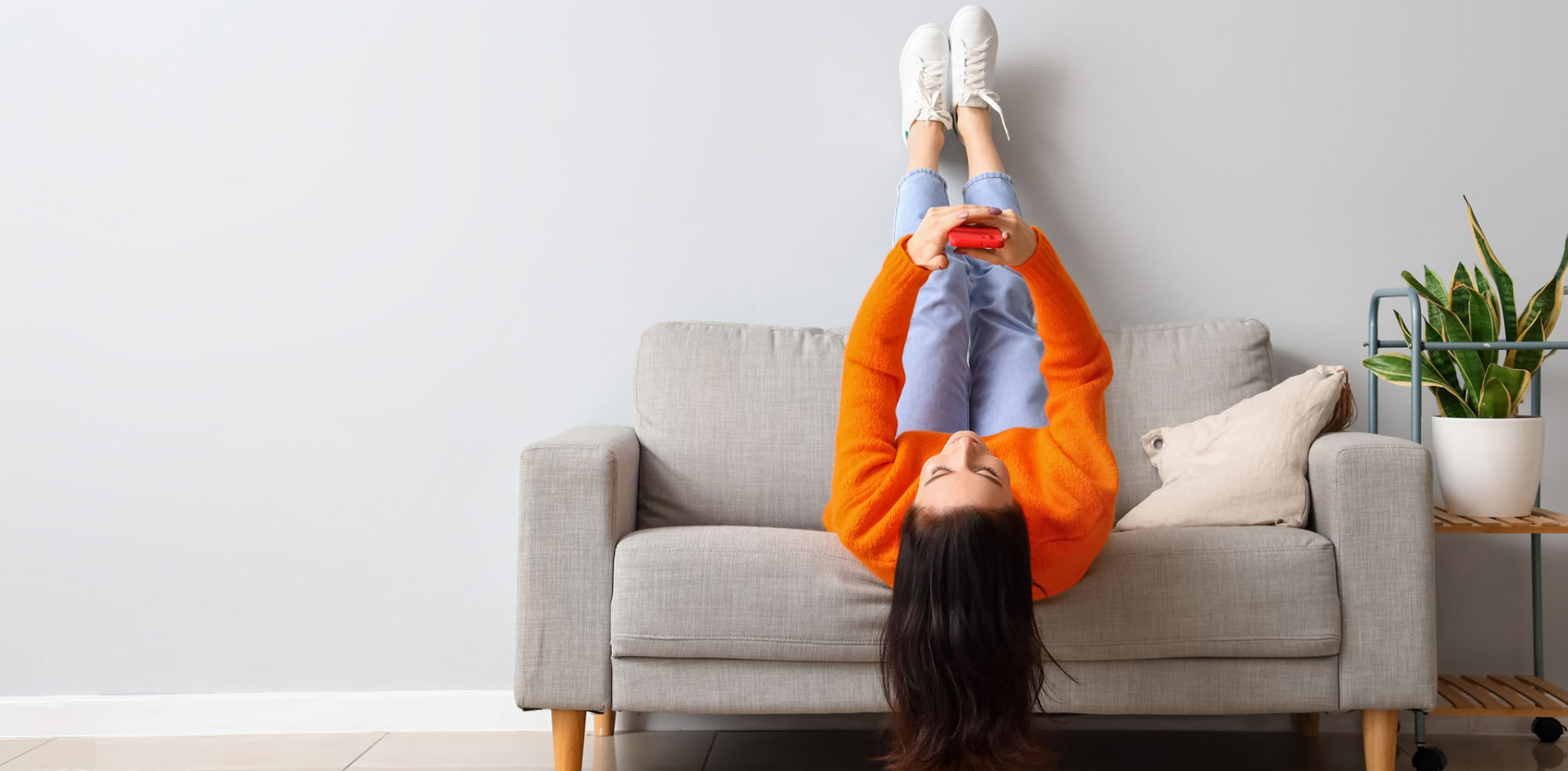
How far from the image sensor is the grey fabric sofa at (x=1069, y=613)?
1.48 metres

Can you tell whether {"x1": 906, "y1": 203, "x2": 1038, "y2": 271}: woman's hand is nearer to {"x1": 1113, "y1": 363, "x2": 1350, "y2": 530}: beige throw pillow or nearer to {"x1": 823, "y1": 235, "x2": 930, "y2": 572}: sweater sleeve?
{"x1": 823, "y1": 235, "x2": 930, "y2": 572}: sweater sleeve

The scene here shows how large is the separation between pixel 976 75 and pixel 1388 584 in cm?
122

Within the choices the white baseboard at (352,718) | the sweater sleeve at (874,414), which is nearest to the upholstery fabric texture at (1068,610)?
the sweater sleeve at (874,414)

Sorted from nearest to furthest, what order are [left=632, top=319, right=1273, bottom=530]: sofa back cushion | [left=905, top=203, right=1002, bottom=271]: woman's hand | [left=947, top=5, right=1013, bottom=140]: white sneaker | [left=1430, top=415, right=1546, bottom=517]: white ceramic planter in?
[left=905, top=203, right=1002, bottom=271]: woman's hand
[left=1430, top=415, right=1546, bottom=517]: white ceramic planter
[left=632, top=319, right=1273, bottom=530]: sofa back cushion
[left=947, top=5, right=1013, bottom=140]: white sneaker

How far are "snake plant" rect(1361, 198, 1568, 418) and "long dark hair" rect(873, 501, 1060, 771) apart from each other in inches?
42.5

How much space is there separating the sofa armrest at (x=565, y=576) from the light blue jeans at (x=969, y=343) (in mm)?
547

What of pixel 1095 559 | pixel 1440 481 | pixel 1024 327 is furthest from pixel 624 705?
pixel 1440 481

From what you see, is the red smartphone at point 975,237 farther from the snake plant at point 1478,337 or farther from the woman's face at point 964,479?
the snake plant at point 1478,337

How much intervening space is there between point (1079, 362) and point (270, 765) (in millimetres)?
1648

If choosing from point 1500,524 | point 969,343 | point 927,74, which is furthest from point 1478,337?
point 927,74

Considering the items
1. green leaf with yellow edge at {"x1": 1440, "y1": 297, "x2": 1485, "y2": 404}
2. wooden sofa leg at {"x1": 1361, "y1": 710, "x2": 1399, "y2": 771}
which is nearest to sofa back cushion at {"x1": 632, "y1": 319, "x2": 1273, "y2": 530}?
green leaf with yellow edge at {"x1": 1440, "y1": 297, "x2": 1485, "y2": 404}

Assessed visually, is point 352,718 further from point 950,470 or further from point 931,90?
point 931,90

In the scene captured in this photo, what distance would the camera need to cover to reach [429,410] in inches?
83.6

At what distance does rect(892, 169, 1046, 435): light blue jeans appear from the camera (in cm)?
175
